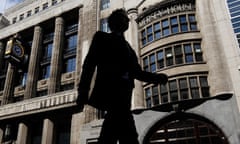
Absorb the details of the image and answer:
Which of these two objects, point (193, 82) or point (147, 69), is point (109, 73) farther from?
point (147, 69)

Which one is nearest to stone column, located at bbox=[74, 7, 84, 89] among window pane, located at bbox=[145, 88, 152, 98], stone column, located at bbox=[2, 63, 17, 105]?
window pane, located at bbox=[145, 88, 152, 98]

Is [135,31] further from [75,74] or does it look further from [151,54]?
[75,74]

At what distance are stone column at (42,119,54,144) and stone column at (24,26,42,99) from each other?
4664 mm

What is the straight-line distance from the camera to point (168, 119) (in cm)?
1844

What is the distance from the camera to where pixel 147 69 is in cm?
2131

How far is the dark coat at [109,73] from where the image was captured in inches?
111

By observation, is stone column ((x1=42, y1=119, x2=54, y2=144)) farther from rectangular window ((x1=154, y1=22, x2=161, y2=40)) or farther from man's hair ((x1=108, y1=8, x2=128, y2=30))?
man's hair ((x1=108, y1=8, x2=128, y2=30))

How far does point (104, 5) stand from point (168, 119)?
16.6m

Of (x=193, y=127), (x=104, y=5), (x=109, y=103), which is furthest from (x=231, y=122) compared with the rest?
(x=104, y=5)

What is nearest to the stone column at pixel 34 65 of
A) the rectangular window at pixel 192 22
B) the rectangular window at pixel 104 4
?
the rectangular window at pixel 104 4

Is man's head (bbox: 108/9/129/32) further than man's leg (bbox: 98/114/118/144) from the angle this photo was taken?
Yes

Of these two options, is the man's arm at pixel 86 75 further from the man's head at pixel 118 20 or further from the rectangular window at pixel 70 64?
the rectangular window at pixel 70 64

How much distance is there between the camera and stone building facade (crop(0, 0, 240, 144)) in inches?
693

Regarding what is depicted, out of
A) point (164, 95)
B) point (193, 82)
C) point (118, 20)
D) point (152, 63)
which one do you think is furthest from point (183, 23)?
point (118, 20)
